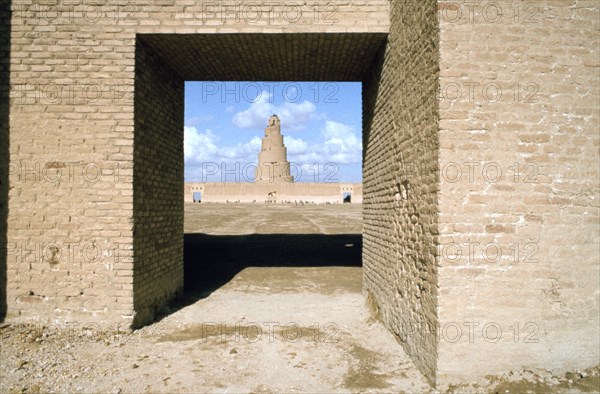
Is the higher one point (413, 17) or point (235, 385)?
point (413, 17)

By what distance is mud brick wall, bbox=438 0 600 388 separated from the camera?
4.09m

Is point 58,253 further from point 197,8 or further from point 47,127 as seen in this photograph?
point 197,8

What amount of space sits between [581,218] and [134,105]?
601 centimetres

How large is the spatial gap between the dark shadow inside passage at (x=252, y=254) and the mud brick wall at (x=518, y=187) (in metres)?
5.45

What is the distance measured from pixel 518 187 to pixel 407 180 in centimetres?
132

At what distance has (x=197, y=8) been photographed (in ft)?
19.0

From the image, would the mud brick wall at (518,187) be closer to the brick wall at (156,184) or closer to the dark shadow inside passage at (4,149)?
the brick wall at (156,184)

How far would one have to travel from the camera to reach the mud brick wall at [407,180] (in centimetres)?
429

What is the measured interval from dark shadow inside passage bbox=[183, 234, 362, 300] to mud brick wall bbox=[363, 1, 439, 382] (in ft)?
13.0

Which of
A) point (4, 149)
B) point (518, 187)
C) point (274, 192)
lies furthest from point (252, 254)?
point (274, 192)

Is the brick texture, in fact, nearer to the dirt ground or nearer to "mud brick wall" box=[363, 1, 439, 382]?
"mud brick wall" box=[363, 1, 439, 382]

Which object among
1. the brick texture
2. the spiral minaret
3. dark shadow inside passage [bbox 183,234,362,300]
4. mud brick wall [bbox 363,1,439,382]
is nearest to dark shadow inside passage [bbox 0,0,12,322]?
the brick texture

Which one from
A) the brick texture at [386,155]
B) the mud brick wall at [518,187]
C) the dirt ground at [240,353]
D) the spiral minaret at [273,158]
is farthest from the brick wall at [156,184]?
the spiral minaret at [273,158]

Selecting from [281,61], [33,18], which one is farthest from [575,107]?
[33,18]
